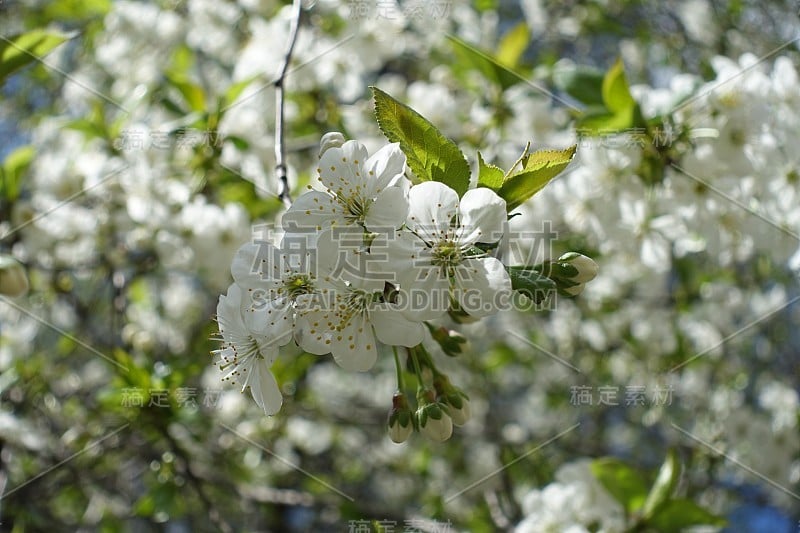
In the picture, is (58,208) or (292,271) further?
(58,208)

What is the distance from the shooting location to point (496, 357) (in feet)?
10.8

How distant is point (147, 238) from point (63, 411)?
37.3 inches

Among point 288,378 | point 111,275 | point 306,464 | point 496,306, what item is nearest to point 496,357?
point 306,464

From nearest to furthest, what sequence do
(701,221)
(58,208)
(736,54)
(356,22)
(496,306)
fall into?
1. (496,306)
2. (701,221)
3. (58,208)
4. (356,22)
5. (736,54)

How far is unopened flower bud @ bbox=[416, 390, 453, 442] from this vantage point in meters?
1.05

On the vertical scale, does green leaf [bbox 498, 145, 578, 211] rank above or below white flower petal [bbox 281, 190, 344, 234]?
above

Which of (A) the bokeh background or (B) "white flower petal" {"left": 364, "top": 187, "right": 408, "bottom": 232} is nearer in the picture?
(B) "white flower petal" {"left": 364, "top": 187, "right": 408, "bottom": 232}

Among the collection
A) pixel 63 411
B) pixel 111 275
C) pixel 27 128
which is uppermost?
pixel 111 275

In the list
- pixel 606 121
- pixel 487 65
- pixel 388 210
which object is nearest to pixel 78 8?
pixel 487 65

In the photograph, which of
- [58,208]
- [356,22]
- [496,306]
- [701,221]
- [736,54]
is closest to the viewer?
[496,306]

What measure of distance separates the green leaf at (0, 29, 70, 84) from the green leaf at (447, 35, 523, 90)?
3.66 feet

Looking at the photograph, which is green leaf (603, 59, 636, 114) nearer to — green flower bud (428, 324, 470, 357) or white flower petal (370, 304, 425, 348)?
green flower bud (428, 324, 470, 357)

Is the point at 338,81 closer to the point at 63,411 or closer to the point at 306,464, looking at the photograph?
the point at 63,411

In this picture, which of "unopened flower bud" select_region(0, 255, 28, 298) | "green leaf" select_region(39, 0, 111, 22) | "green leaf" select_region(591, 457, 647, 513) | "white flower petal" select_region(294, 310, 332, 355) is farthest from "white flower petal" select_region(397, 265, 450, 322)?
"green leaf" select_region(39, 0, 111, 22)
